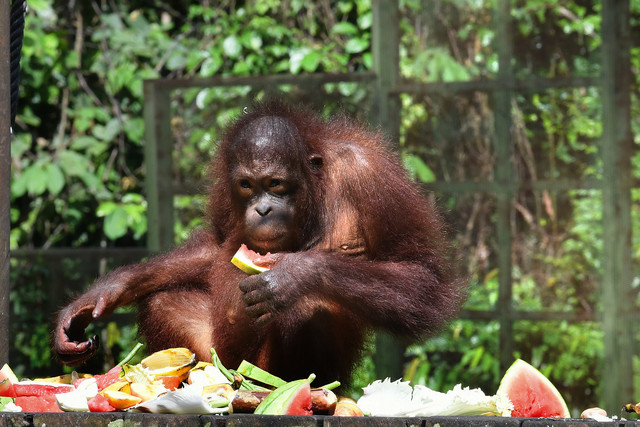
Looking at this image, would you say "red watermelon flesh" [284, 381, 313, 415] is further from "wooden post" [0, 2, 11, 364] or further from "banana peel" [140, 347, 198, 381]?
"wooden post" [0, 2, 11, 364]

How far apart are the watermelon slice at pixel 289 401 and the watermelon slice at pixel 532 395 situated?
0.73m

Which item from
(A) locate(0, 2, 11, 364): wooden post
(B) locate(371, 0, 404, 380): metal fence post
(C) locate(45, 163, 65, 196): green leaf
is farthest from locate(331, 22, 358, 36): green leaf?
(A) locate(0, 2, 11, 364): wooden post

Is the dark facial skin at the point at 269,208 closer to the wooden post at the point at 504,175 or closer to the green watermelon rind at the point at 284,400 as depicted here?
the green watermelon rind at the point at 284,400

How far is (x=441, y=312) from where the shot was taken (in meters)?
3.49

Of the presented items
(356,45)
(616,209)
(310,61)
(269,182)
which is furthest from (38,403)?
(356,45)

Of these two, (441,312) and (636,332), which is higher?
(441,312)

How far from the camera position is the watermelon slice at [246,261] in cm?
330

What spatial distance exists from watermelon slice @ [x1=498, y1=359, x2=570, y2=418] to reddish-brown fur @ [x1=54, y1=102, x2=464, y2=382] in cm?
38

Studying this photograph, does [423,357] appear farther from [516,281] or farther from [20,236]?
[20,236]

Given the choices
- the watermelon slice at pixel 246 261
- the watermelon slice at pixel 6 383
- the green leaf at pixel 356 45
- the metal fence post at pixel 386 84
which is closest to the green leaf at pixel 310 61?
the green leaf at pixel 356 45

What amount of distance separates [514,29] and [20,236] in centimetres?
429

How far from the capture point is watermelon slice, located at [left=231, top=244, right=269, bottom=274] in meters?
3.30

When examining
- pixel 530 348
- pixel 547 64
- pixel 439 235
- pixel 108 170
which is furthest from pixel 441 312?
pixel 108 170

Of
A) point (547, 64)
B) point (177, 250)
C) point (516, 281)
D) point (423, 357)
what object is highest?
point (547, 64)
